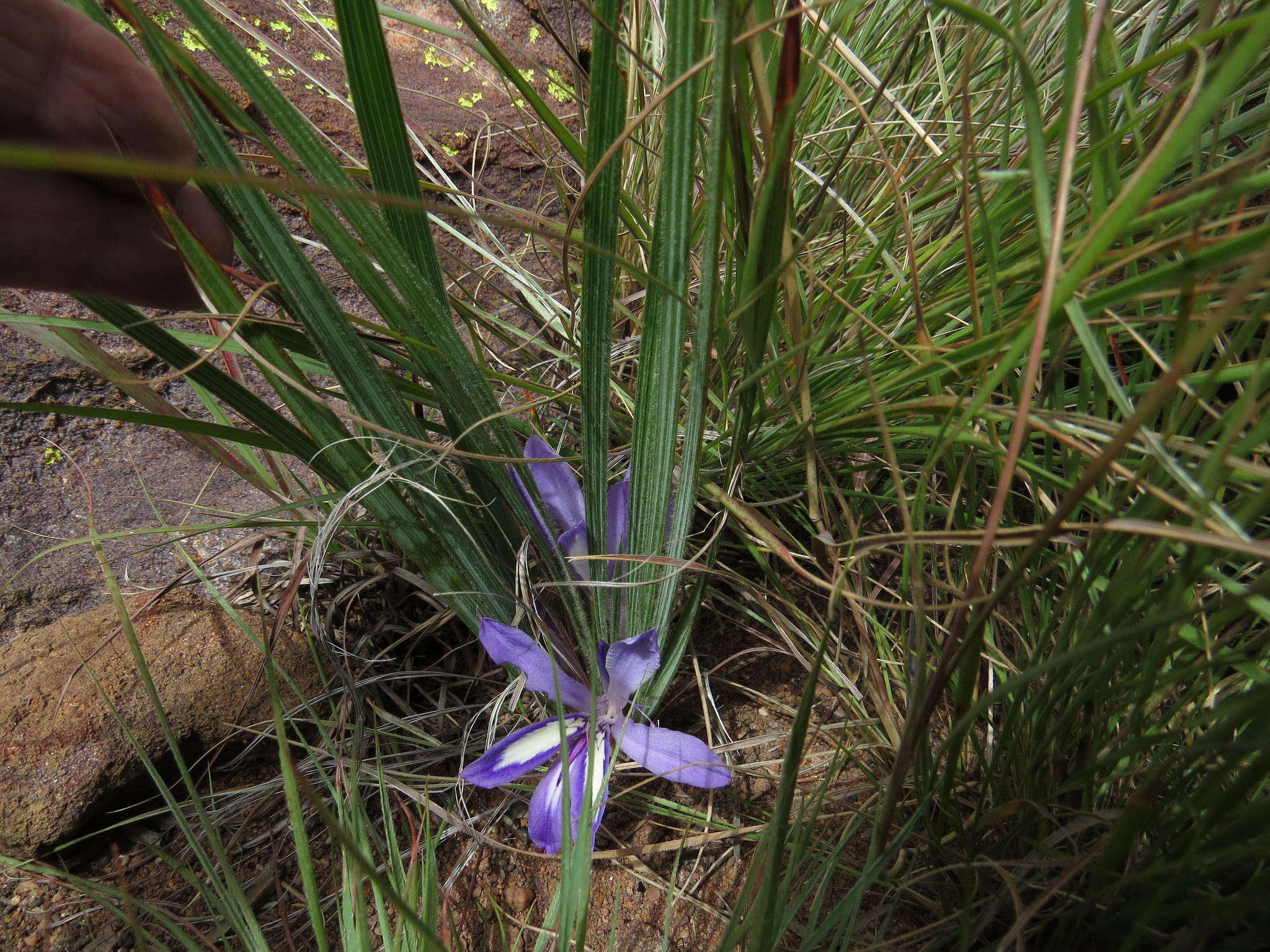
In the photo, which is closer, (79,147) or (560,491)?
(79,147)

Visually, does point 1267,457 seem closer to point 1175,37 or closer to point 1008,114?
point 1008,114

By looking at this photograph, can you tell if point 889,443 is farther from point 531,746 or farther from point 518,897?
point 518,897

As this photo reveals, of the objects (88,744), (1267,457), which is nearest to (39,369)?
(88,744)

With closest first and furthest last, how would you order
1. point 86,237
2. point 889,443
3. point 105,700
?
point 889,443 → point 86,237 → point 105,700

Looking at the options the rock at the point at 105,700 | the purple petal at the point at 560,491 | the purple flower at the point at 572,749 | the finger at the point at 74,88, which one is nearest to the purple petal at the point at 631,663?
the purple flower at the point at 572,749

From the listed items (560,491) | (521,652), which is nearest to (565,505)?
(560,491)

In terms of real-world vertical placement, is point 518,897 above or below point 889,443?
below

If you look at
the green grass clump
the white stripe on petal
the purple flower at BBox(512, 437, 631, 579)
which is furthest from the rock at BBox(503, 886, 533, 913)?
the purple flower at BBox(512, 437, 631, 579)
